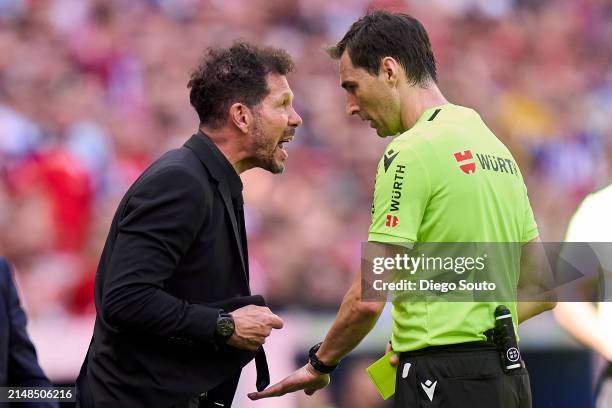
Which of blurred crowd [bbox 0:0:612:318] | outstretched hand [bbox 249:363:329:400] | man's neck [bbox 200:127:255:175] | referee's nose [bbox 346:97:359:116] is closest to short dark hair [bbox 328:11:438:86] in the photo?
referee's nose [bbox 346:97:359:116]

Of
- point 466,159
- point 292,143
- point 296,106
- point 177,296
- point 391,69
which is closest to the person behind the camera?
point 466,159

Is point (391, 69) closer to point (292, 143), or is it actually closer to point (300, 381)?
point (300, 381)

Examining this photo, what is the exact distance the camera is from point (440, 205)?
10.4 feet

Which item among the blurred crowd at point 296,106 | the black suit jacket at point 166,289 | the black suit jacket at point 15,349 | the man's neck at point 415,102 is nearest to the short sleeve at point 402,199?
the man's neck at point 415,102

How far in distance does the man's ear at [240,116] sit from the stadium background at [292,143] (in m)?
2.04

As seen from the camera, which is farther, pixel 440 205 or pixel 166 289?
pixel 166 289

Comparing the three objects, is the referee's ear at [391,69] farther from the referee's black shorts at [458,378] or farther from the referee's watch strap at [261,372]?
the referee's watch strap at [261,372]

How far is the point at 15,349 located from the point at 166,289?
525mm

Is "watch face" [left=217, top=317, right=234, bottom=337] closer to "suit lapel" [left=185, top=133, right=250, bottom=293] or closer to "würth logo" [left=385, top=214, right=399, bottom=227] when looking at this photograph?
"suit lapel" [left=185, top=133, right=250, bottom=293]

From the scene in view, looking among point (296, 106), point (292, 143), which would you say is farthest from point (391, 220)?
point (296, 106)

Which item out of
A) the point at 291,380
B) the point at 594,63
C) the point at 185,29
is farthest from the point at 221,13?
the point at 291,380

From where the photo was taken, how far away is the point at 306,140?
7.62m

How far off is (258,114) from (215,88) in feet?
0.61

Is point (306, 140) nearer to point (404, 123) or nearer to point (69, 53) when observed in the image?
point (69, 53)
